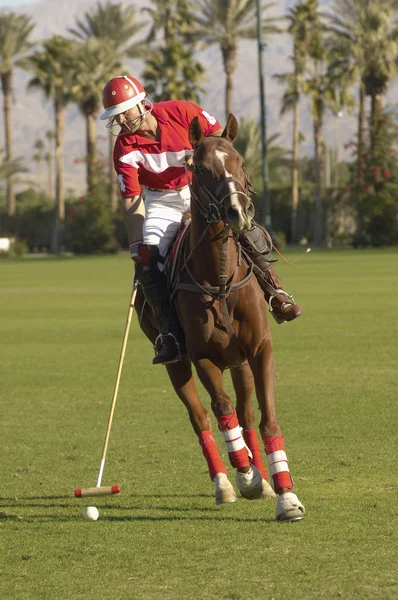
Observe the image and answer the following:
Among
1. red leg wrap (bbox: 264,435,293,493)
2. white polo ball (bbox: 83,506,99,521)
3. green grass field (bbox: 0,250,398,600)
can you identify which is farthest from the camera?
white polo ball (bbox: 83,506,99,521)

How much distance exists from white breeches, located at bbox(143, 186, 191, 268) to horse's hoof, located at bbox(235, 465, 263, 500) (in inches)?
74.4

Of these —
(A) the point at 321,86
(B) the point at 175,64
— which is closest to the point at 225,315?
(B) the point at 175,64

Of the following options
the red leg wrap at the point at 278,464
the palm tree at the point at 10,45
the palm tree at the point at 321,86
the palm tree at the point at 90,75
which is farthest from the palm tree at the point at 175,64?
the red leg wrap at the point at 278,464

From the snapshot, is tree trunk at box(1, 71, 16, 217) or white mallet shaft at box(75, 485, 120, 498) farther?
tree trunk at box(1, 71, 16, 217)

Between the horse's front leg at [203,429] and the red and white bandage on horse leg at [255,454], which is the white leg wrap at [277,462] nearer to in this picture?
the horse's front leg at [203,429]

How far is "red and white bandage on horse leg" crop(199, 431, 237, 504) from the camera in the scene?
318 inches

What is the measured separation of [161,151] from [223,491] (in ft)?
8.31

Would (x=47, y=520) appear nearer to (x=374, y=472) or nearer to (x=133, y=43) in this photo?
(x=374, y=472)

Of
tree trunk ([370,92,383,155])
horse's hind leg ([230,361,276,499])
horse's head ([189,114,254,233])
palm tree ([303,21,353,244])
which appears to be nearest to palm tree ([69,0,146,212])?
palm tree ([303,21,353,244])

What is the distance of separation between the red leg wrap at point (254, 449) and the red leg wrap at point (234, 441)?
64 centimetres

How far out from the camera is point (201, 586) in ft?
19.9

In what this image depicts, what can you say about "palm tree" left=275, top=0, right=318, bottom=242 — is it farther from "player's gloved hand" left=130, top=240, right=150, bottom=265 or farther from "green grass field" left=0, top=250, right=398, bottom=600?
"player's gloved hand" left=130, top=240, right=150, bottom=265

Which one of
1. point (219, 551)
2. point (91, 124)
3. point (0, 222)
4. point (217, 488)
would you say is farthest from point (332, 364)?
point (0, 222)

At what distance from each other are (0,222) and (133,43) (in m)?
16.5
